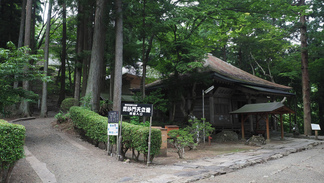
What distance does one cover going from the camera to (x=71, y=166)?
6.39 m

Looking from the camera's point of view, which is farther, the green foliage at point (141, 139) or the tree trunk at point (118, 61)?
the tree trunk at point (118, 61)

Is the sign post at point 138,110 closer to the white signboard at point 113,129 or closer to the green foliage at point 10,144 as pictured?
the white signboard at point 113,129

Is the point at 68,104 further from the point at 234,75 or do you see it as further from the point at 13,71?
the point at 234,75

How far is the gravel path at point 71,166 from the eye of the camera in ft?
17.5

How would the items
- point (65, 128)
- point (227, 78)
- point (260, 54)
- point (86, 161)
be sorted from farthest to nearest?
point (260, 54)
point (227, 78)
point (65, 128)
point (86, 161)

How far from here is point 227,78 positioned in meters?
14.6

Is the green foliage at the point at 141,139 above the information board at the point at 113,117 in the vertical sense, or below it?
below

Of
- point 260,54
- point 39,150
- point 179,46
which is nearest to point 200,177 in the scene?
point 39,150

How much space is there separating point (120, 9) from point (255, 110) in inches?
381

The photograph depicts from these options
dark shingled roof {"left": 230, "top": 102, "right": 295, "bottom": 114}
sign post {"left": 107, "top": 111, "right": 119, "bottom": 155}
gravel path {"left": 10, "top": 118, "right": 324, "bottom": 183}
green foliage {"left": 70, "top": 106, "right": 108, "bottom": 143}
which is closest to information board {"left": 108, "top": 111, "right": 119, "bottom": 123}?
sign post {"left": 107, "top": 111, "right": 119, "bottom": 155}

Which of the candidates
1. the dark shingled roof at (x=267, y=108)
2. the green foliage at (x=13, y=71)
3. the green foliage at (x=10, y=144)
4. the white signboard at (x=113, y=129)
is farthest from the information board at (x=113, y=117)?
the dark shingled roof at (x=267, y=108)

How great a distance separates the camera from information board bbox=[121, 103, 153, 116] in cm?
738

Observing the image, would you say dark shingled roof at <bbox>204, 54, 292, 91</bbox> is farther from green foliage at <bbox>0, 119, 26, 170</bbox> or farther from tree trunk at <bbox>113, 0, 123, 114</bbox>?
green foliage at <bbox>0, 119, 26, 170</bbox>

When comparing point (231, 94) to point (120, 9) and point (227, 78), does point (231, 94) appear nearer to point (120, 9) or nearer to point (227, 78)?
point (227, 78)
